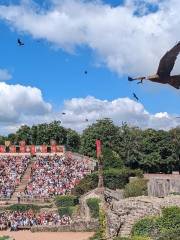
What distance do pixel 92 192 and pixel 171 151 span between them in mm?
29228

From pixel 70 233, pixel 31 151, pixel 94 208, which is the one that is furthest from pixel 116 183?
pixel 31 151

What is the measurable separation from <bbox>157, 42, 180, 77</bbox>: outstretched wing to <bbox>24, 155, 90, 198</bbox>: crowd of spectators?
44548 millimetres

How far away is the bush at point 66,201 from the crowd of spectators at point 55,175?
4.63m

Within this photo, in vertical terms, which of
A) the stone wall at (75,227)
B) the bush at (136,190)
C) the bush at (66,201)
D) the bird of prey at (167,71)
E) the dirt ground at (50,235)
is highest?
the bird of prey at (167,71)

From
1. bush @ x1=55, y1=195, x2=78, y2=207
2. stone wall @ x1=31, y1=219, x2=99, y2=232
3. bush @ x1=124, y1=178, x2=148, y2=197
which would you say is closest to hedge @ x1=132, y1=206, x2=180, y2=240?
stone wall @ x1=31, y1=219, x2=99, y2=232

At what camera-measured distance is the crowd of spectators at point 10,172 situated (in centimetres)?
5174

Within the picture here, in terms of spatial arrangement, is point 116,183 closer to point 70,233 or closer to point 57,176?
point 57,176

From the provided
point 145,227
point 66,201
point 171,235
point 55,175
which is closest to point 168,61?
point 171,235

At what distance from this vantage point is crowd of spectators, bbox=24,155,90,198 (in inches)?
1973

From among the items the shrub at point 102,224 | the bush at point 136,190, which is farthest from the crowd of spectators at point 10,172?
the shrub at point 102,224

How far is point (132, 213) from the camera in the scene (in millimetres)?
25344

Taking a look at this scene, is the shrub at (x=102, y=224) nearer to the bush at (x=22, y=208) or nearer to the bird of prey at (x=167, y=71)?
the bird of prey at (x=167, y=71)

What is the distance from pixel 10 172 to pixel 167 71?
171 feet

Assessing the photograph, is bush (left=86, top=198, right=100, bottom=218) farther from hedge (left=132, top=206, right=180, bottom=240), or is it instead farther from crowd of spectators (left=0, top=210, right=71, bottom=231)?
hedge (left=132, top=206, right=180, bottom=240)
